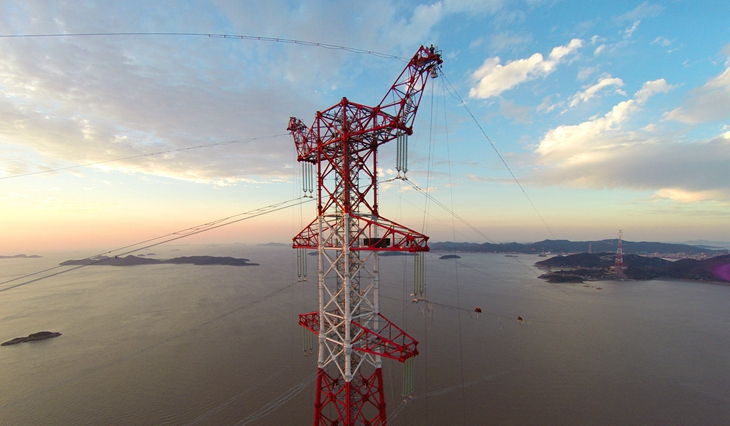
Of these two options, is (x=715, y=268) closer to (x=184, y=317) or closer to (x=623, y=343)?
(x=623, y=343)

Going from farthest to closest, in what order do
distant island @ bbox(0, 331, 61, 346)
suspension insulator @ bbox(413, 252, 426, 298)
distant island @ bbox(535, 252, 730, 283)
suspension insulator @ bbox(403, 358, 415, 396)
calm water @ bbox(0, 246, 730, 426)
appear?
distant island @ bbox(535, 252, 730, 283)
distant island @ bbox(0, 331, 61, 346)
calm water @ bbox(0, 246, 730, 426)
suspension insulator @ bbox(403, 358, 415, 396)
suspension insulator @ bbox(413, 252, 426, 298)

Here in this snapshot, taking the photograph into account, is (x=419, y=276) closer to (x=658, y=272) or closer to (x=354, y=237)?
(x=354, y=237)

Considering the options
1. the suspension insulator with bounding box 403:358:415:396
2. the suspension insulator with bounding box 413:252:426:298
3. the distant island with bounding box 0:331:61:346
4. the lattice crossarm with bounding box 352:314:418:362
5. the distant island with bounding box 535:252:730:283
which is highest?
the suspension insulator with bounding box 413:252:426:298

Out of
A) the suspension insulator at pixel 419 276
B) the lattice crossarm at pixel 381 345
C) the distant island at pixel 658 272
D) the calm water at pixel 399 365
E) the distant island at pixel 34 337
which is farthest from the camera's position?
the distant island at pixel 658 272

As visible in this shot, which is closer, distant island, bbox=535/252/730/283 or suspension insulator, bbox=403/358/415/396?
suspension insulator, bbox=403/358/415/396

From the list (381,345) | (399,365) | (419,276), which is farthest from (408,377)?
(399,365)

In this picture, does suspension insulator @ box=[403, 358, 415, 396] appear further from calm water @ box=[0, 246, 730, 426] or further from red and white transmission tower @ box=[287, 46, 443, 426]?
calm water @ box=[0, 246, 730, 426]

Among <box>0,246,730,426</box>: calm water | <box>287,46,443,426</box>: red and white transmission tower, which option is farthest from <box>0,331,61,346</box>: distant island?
<box>287,46,443,426</box>: red and white transmission tower

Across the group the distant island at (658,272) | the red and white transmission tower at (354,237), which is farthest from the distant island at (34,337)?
the distant island at (658,272)

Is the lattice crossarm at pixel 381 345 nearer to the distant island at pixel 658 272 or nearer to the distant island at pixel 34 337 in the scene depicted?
the distant island at pixel 34 337
